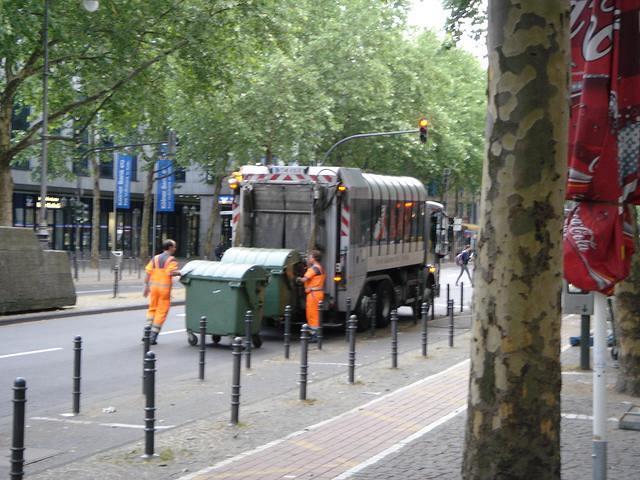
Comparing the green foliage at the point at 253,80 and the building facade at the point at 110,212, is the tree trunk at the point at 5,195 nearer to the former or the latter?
the green foliage at the point at 253,80

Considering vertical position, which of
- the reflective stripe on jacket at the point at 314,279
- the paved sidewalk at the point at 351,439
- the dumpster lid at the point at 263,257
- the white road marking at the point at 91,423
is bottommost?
the white road marking at the point at 91,423

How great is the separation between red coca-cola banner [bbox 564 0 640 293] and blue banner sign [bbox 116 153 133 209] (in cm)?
4297

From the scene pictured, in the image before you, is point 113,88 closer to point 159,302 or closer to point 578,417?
point 159,302

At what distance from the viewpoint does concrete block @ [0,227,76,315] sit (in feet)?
68.4

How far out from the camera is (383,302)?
72.5ft

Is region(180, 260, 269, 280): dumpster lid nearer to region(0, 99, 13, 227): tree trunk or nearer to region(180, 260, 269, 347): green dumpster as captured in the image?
region(180, 260, 269, 347): green dumpster

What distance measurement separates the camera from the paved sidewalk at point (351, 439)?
314 inches

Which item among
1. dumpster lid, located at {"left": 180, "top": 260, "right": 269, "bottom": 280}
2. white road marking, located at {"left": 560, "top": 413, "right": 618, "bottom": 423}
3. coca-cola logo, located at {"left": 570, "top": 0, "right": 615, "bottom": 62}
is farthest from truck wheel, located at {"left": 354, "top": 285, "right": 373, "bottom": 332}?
coca-cola logo, located at {"left": 570, "top": 0, "right": 615, "bottom": 62}

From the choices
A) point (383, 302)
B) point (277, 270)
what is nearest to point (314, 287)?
point (277, 270)

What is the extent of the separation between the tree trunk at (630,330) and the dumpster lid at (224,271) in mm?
6826

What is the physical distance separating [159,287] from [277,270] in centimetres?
262

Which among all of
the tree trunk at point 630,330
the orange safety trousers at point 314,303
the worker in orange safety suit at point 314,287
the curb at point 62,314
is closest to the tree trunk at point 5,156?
the curb at point 62,314

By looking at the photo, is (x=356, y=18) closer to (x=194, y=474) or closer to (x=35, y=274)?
(x=35, y=274)

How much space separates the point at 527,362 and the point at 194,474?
3147 mm
